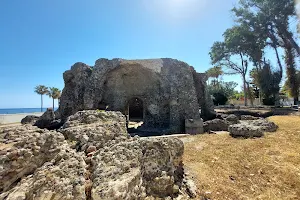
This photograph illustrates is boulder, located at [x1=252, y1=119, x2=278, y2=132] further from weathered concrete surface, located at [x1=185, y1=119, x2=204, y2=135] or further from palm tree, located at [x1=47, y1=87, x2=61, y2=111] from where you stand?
palm tree, located at [x1=47, y1=87, x2=61, y2=111]

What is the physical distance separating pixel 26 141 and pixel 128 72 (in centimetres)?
1475

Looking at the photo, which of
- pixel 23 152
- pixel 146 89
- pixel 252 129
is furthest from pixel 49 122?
pixel 252 129

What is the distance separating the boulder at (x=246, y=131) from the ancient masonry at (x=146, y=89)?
515 centimetres

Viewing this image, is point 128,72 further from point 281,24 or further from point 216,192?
point 281,24

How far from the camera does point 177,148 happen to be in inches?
176

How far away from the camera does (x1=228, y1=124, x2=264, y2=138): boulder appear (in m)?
8.66

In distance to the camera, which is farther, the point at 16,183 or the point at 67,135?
the point at 67,135

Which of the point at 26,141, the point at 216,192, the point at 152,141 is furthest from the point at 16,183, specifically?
the point at 216,192

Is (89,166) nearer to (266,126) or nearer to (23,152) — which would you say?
(23,152)

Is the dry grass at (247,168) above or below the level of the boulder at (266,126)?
below

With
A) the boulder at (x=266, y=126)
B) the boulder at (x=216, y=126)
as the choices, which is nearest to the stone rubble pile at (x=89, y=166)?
the boulder at (x=266, y=126)

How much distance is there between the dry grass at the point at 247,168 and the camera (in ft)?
13.7

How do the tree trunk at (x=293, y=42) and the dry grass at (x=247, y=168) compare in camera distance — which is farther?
the tree trunk at (x=293, y=42)

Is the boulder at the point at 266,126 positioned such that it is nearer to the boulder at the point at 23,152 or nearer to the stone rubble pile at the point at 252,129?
the stone rubble pile at the point at 252,129
